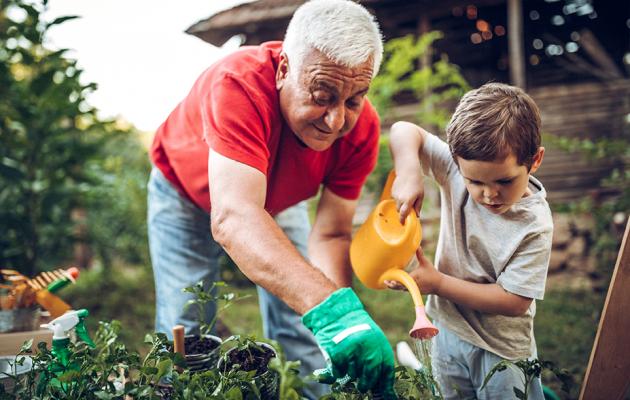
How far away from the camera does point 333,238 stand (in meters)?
1.86

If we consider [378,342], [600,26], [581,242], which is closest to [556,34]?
[600,26]

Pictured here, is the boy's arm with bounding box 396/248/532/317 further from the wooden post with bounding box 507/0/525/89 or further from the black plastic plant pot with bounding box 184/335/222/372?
the wooden post with bounding box 507/0/525/89

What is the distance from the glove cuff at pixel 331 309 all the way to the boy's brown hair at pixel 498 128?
19.5 inches

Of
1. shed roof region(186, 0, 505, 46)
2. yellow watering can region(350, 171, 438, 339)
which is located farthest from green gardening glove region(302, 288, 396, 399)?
shed roof region(186, 0, 505, 46)

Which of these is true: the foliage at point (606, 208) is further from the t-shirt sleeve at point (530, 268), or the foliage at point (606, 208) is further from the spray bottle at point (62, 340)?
the spray bottle at point (62, 340)

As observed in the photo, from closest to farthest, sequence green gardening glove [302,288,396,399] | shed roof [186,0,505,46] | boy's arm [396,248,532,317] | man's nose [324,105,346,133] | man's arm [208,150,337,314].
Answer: green gardening glove [302,288,396,399] < man's arm [208,150,337,314] < boy's arm [396,248,532,317] < man's nose [324,105,346,133] < shed roof [186,0,505,46]

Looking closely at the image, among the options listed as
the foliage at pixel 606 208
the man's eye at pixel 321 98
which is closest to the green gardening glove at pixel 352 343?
the man's eye at pixel 321 98

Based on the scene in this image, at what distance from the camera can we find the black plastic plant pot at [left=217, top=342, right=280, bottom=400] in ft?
3.32

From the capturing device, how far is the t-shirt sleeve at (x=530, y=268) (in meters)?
1.26

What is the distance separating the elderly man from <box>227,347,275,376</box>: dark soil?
0.16 metres

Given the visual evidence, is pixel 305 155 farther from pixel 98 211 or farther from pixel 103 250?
pixel 98 211

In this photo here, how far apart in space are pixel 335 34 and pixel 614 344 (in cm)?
100

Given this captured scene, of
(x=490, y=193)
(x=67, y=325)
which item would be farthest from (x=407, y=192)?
(x=67, y=325)

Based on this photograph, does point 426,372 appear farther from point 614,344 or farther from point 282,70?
point 282,70
